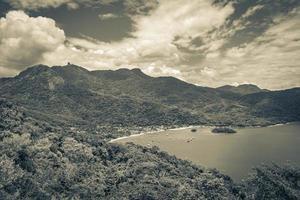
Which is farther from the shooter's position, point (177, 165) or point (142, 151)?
point (142, 151)

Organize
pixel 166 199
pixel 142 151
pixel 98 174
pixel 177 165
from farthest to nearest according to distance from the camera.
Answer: pixel 142 151, pixel 177 165, pixel 98 174, pixel 166 199

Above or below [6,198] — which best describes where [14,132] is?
above

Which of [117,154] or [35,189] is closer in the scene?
[35,189]

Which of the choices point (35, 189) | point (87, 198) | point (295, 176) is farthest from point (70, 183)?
point (295, 176)

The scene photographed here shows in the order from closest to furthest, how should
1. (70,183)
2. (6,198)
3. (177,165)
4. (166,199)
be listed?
(6,198)
(166,199)
(70,183)
(177,165)

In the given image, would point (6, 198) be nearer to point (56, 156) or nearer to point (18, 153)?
point (18, 153)

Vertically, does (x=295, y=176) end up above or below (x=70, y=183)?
above

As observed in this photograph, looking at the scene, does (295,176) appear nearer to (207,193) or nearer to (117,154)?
(207,193)

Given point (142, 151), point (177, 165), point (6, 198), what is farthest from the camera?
point (142, 151)

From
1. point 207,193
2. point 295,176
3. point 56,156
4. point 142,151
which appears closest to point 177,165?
point 142,151
